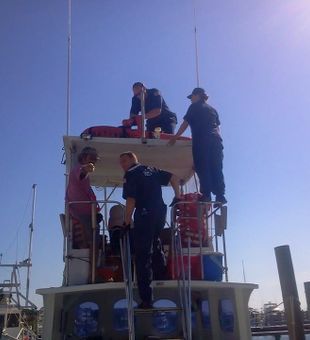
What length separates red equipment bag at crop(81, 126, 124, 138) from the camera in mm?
7755

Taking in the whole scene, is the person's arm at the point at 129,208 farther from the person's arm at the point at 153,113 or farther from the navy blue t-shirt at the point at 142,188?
the person's arm at the point at 153,113

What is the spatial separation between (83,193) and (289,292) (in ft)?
19.7

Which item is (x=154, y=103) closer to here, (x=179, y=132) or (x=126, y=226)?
(x=179, y=132)

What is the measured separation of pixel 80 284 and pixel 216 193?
2493mm

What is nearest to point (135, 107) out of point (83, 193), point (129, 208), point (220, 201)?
point (83, 193)

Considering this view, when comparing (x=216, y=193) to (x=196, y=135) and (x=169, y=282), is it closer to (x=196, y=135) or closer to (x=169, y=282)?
(x=196, y=135)

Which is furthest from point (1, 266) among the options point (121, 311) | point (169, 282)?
point (169, 282)

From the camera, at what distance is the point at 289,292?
415 inches

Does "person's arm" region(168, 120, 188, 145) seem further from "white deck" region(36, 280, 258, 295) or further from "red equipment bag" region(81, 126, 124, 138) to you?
"white deck" region(36, 280, 258, 295)

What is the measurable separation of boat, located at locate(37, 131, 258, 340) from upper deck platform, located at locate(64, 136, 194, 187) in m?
0.02

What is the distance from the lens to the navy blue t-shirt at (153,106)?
8.30 meters

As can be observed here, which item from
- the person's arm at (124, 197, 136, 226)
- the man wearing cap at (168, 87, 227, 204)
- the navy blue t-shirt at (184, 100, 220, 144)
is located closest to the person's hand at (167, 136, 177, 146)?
the man wearing cap at (168, 87, 227, 204)

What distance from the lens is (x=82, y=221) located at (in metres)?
6.84

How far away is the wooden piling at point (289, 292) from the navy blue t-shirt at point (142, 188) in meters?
5.19
